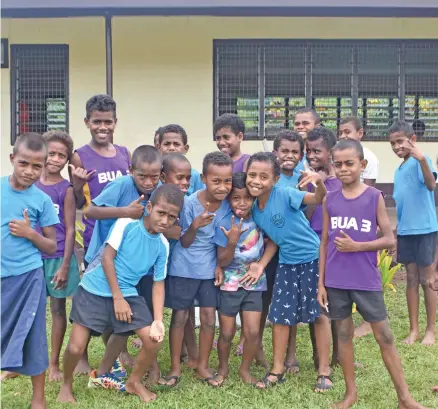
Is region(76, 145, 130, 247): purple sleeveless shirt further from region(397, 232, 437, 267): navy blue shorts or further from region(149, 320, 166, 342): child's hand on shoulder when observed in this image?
region(397, 232, 437, 267): navy blue shorts

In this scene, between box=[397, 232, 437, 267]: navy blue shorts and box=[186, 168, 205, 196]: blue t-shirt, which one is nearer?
box=[186, 168, 205, 196]: blue t-shirt

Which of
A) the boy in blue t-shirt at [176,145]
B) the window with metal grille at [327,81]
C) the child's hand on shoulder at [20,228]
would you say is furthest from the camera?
the window with metal grille at [327,81]

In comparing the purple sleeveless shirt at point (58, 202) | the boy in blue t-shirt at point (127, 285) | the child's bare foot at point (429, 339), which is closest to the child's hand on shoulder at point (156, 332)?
the boy in blue t-shirt at point (127, 285)

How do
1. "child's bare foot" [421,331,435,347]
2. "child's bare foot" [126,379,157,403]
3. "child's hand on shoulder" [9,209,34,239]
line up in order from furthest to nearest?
1. "child's bare foot" [421,331,435,347]
2. "child's bare foot" [126,379,157,403]
3. "child's hand on shoulder" [9,209,34,239]

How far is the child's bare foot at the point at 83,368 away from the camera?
14.1ft

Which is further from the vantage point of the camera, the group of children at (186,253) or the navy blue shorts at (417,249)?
the navy blue shorts at (417,249)

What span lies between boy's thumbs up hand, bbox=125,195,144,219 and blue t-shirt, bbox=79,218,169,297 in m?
0.03

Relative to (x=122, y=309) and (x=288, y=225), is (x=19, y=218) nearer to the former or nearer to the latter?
(x=122, y=309)

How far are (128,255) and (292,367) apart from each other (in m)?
1.42

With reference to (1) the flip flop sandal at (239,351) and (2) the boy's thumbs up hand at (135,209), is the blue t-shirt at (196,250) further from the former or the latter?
(1) the flip flop sandal at (239,351)

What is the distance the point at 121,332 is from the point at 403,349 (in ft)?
7.48

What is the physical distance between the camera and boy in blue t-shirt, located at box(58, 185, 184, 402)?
367cm

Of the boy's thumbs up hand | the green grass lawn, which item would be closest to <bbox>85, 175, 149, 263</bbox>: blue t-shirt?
the boy's thumbs up hand

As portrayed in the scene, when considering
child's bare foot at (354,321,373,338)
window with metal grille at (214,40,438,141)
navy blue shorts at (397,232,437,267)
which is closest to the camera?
navy blue shorts at (397,232,437,267)
